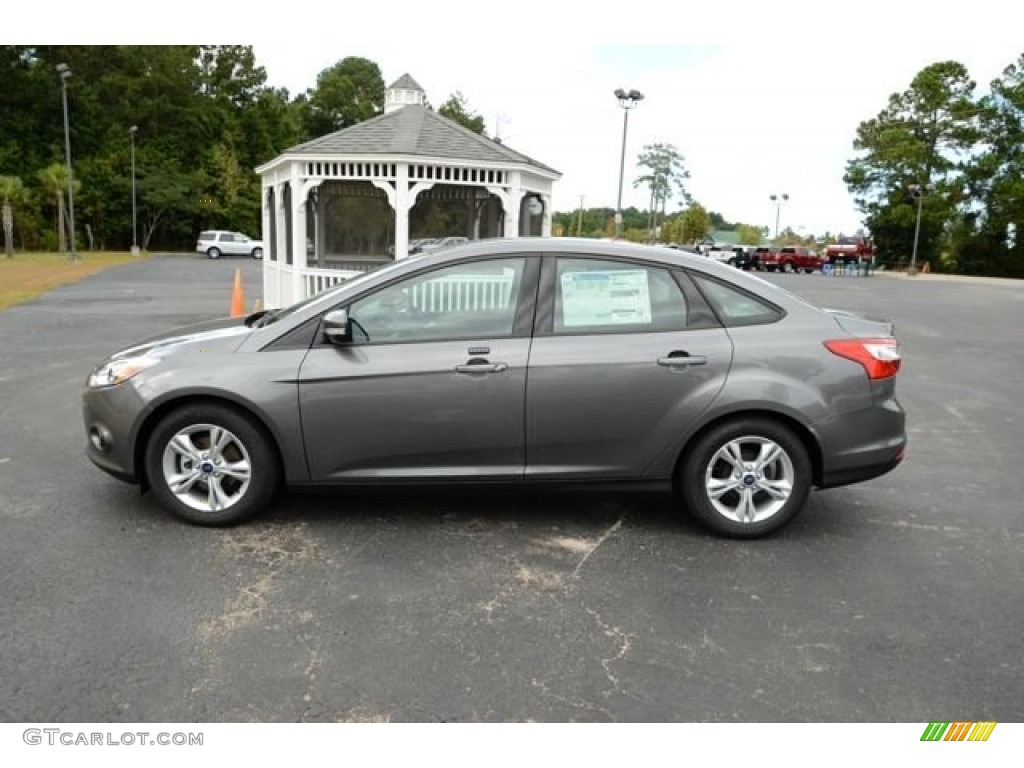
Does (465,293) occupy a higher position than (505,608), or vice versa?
(465,293)

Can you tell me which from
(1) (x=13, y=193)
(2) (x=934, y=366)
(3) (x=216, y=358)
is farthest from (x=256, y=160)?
(3) (x=216, y=358)

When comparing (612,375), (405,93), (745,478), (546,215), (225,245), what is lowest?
(225,245)

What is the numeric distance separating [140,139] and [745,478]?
62940mm

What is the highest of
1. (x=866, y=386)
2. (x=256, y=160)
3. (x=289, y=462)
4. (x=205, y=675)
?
(x=256, y=160)

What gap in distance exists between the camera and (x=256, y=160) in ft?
201

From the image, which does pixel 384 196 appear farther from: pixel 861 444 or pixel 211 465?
pixel 861 444

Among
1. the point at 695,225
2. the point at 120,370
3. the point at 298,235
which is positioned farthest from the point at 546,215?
the point at 695,225

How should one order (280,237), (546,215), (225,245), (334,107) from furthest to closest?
(334,107) < (225,245) < (546,215) < (280,237)

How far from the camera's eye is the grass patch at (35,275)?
19.8m

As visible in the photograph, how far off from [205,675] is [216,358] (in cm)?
190

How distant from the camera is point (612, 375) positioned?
4566 mm

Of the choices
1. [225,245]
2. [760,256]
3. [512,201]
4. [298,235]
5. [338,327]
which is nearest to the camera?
[338,327]

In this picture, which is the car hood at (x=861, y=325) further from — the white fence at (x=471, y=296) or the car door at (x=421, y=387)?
the white fence at (x=471, y=296)

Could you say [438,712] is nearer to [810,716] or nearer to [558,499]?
[810,716]
